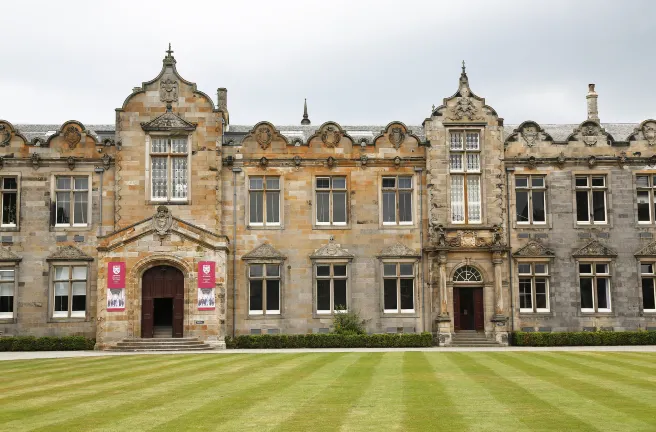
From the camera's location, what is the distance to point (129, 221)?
36.4m

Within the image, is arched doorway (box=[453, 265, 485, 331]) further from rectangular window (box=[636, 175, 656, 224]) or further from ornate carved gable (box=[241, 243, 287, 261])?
rectangular window (box=[636, 175, 656, 224])

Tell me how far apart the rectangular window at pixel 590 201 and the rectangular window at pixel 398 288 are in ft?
29.8

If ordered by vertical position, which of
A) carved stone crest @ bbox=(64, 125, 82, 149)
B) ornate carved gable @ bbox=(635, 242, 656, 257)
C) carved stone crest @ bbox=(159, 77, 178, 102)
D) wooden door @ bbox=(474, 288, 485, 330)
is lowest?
wooden door @ bbox=(474, 288, 485, 330)

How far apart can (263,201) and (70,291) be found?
10.3 m

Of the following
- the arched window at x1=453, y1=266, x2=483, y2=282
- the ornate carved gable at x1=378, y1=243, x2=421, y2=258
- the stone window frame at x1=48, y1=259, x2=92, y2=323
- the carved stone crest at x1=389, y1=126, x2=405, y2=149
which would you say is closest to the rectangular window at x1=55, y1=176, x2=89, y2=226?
the stone window frame at x1=48, y1=259, x2=92, y2=323

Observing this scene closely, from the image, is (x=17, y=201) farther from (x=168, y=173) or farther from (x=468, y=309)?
(x=468, y=309)

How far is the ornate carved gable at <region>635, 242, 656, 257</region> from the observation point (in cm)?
3759

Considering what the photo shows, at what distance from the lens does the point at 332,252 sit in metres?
37.1

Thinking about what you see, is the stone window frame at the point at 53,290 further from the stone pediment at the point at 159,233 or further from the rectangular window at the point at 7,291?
the stone pediment at the point at 159,233

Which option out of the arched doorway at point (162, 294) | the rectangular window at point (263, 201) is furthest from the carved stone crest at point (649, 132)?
the arched doorway at point (162, 294)

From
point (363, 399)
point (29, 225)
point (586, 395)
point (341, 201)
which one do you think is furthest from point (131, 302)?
point (586, 395)

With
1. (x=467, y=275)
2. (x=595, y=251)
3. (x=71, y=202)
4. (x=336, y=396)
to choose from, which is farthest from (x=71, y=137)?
(x=595, y=251)

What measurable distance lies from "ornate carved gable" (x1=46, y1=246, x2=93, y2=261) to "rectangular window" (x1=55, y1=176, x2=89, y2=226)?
1.26 m

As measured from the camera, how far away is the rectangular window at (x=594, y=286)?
37.5 m
